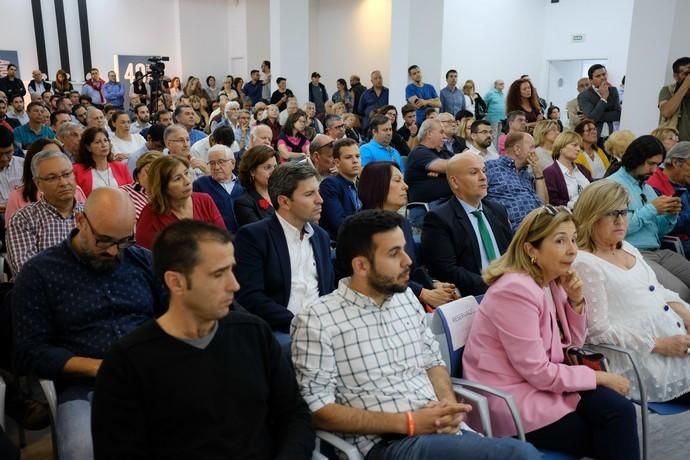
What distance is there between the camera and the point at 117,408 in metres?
1.44

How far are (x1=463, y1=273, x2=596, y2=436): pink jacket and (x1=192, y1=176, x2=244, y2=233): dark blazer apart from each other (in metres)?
2.23

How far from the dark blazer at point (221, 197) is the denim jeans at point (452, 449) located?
246cm

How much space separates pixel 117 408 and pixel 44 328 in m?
0.73

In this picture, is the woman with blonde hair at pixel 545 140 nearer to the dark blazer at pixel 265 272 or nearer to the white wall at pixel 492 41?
the dark blazer at pixel 265 272

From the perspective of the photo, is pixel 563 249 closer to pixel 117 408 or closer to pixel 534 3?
pixel 117 408

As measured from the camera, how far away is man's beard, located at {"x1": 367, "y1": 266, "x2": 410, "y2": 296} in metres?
1.85

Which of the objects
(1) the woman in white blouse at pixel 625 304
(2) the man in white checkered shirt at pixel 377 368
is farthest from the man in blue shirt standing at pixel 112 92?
(2) the man in white checkered shirt at pixel 377 368

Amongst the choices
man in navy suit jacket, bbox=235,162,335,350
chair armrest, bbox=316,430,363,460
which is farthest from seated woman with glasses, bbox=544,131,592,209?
chair armrest, bbox=316,430,363,460

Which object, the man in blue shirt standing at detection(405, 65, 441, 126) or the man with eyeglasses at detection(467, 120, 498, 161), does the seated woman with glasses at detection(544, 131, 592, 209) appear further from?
the man in blue shirt standing at detection(405, 65, 441, 126)

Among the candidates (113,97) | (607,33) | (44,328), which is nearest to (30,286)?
(44,328)

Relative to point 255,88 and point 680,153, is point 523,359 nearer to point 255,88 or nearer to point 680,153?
point 680,153

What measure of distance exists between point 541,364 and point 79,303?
1628 millimetres

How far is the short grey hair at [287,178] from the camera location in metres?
2.63

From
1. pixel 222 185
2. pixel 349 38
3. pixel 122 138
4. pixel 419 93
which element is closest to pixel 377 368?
pixel 222 185
